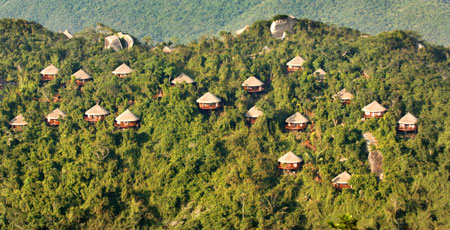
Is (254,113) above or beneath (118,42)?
beneath

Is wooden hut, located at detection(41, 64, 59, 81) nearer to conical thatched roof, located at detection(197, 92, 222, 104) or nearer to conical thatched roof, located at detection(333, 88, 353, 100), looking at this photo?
conical thatched roof, located at detection(197, 92, 222, 104)

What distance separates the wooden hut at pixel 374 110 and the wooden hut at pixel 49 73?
21.6 metres

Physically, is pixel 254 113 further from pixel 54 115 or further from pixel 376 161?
pixel 54 115

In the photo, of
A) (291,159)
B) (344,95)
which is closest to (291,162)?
(291,159)

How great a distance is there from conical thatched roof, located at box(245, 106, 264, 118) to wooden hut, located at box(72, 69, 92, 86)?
12.2 meters

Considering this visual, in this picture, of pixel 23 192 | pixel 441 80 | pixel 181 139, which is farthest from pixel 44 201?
pixel 441 80

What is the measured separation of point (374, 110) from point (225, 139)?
9.27 meters

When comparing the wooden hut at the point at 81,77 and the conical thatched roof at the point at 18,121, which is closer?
the conical thatched roof at the point at 18,121

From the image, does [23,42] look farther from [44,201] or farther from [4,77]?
[44,201]

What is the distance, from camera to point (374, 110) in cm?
5200

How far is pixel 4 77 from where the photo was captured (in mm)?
59562

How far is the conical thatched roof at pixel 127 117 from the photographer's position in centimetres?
5353

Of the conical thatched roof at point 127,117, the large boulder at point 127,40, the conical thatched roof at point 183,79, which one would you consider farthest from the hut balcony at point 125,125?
the large boulder at point 127,40

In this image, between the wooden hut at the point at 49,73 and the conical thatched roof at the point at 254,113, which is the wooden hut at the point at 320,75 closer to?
the conical thatched roof at the point at 254,113
